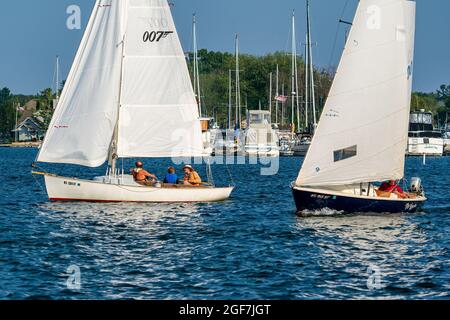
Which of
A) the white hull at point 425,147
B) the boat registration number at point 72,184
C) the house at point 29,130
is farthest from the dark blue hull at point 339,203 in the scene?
the house at point 29,130

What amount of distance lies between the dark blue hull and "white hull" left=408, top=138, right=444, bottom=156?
85.4m

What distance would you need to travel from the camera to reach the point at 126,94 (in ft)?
140

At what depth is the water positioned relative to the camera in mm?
24344

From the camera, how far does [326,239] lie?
32625mm

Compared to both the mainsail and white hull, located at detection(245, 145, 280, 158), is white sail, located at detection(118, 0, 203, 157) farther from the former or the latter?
white hull, located at detection(245, 145, 280, 158)

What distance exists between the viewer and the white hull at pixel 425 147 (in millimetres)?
121562

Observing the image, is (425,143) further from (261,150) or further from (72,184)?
(72,184)

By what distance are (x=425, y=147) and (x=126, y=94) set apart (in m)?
83.5

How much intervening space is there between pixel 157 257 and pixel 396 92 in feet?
42.4

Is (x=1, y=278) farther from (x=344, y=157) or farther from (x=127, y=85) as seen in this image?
(x=127, y=85)

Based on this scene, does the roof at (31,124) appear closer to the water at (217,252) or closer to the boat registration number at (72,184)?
the water at (217,252)

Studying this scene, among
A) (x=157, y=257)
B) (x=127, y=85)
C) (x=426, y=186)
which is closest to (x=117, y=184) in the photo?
(x=127, y=85)

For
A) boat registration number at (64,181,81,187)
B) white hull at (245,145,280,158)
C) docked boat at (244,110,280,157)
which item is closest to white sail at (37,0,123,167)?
boat registration number at (64,181,81,187)

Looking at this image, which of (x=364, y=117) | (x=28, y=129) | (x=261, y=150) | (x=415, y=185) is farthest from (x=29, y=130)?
(x=364, y=117)
